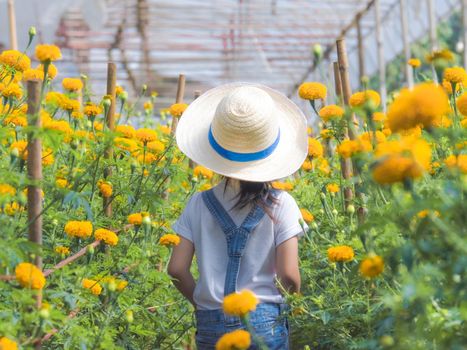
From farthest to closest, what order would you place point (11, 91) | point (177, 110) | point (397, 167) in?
point (177, 110), point (11, 91), point (397, 167)

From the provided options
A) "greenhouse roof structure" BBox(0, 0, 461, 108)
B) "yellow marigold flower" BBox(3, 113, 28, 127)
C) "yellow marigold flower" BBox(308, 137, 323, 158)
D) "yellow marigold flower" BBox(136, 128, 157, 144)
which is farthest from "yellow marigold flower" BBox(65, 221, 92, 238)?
"greenhouse roof structure" BBox(0, 0, 461, 108)

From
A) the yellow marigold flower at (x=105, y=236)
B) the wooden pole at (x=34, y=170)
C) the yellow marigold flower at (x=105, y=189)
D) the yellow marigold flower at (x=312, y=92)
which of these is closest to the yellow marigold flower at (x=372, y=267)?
the wooden pole at (x=34, y=170)

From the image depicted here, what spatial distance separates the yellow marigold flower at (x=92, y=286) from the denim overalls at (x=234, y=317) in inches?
13.6

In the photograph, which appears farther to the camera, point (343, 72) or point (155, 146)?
point (343, 72)

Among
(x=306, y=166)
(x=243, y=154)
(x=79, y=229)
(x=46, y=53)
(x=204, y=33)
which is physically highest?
(x=46, y=53)

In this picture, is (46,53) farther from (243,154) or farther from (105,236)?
(243,154)

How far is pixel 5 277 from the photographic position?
7.38ft

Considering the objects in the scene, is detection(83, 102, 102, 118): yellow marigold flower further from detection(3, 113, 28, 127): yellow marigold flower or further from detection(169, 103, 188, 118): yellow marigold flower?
detection(169, 103, 188, 118): yellow marigold flower

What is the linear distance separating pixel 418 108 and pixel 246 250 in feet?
4.35

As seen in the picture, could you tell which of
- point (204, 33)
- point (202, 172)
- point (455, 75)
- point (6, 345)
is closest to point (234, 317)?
point (455, 75)

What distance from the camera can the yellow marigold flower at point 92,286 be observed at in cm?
269

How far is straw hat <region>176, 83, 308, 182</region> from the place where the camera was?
2.95m

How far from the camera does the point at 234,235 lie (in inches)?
115

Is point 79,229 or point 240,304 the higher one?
point 240,304
